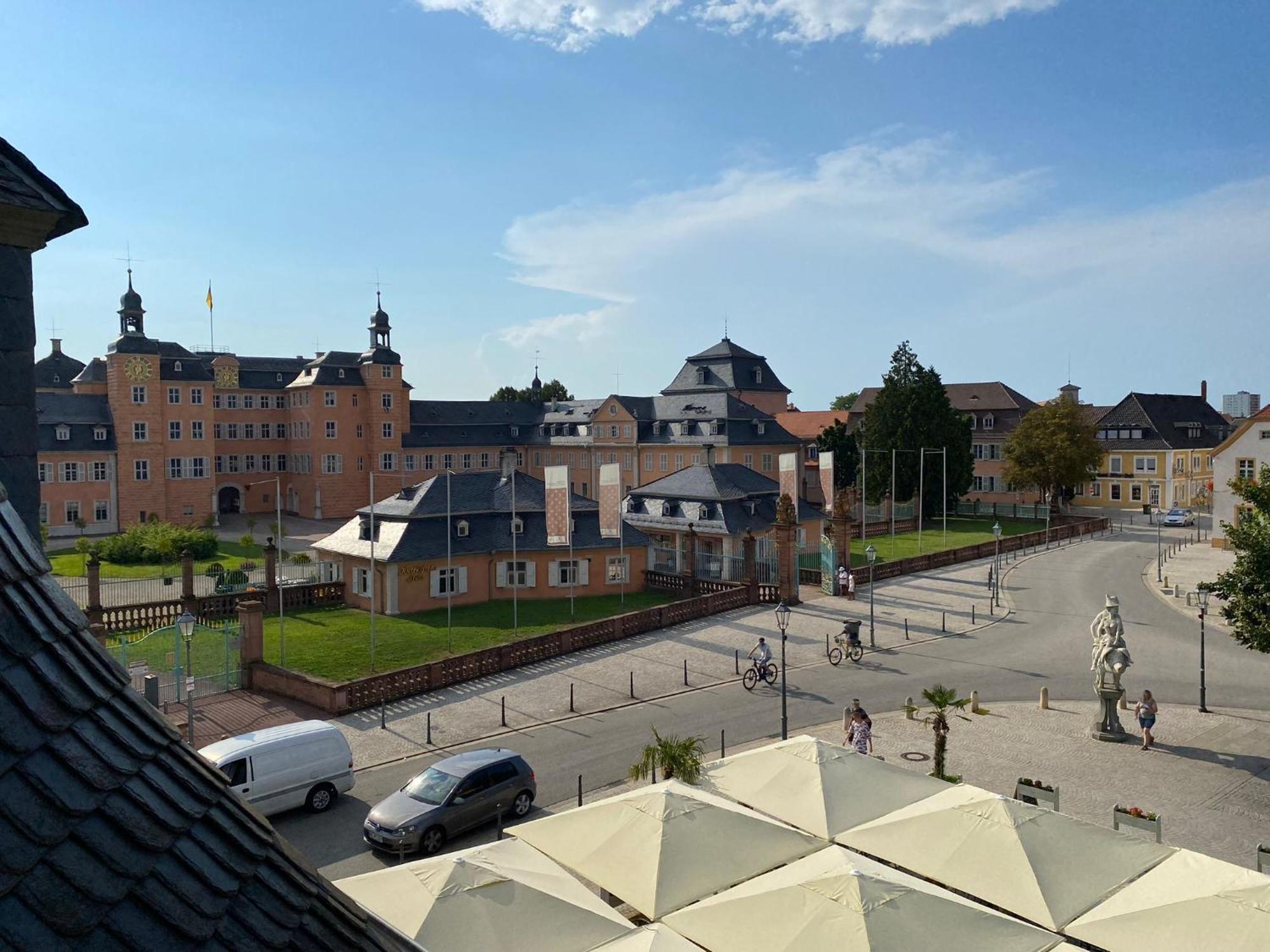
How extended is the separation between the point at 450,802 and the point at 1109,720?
15808mm

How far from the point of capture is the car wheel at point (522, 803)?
1806 centimetres

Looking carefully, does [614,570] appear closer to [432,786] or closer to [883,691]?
[883,691]

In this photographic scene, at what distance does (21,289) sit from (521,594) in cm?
3638

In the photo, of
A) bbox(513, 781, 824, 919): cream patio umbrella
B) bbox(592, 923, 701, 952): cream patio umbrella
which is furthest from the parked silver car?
bbox(592, 923, 701, 952): cream patio umbrella

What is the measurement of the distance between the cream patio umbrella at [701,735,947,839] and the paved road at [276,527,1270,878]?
4760 mm

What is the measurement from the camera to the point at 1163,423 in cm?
8331

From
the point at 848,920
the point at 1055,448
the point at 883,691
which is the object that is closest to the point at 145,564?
the point at 883,691

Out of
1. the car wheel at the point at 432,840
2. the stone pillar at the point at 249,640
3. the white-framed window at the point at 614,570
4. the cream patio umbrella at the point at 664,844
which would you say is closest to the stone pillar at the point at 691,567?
the white-framed window at the point at 614,570

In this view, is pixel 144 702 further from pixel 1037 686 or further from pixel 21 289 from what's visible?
pixel 1037 686

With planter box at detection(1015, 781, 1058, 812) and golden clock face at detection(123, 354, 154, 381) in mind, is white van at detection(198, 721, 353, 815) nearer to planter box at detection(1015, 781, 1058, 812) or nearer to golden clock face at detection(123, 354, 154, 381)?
planter box at detection(1015, 781, 1058, 812)

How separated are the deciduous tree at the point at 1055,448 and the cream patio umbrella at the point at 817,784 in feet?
209

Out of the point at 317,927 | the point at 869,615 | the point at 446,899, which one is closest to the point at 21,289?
the point at 317,927

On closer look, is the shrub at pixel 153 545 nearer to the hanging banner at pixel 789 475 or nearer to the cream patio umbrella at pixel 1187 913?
the hanging banner at pixel 789 475

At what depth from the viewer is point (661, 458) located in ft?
250
